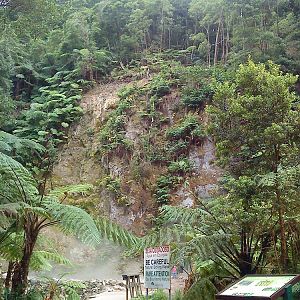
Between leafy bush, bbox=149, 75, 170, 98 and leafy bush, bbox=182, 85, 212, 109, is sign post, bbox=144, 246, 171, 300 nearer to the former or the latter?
leafy bush, bbox=182, 85, 212, 109

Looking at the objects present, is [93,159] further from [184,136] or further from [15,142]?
[15,142]

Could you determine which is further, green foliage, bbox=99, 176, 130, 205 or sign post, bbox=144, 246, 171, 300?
green foliage, bbox=99, 176, 130, 205

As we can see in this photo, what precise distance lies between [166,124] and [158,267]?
11.3m

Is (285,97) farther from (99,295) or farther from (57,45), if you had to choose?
(57,45)

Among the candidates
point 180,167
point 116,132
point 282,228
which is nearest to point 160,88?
point 116,132

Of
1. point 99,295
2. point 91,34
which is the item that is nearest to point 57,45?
point 91,34

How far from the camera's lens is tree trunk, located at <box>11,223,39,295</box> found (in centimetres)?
384

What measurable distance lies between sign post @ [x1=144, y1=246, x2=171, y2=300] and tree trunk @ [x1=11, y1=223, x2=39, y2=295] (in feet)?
3.96

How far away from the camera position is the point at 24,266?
3850 millimetres

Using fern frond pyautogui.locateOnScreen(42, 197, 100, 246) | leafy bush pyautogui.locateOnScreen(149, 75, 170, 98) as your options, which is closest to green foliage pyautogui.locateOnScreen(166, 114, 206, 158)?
leafy bush pyautogui.locateOnScreen(149, 75, 170, 98)

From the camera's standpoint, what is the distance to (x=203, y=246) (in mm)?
3988

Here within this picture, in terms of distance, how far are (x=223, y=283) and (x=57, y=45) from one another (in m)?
18.3

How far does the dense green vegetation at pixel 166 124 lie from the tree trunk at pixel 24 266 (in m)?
0.01

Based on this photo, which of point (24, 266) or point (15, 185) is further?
point (15, 185)
